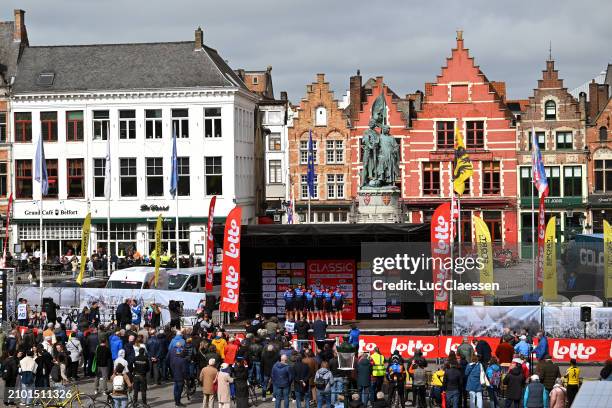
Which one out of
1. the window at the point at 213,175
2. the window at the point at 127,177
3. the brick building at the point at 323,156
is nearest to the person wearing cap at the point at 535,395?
the window at the point at 213,175

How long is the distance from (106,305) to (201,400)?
12843mm

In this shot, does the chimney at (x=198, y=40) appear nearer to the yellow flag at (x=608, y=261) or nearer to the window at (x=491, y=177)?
the window at (x=491, y=177)

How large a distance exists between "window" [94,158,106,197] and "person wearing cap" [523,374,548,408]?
145 ft

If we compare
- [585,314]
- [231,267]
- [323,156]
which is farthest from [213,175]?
[585,314]

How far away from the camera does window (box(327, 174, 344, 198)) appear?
74000mm

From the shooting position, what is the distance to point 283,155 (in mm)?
77000

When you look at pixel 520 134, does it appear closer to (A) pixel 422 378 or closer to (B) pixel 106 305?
(B) pixel 106 305

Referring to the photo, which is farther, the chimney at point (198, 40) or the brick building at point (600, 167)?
the brick building at point (600, 167)

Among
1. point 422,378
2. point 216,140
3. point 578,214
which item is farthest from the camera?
point 578,214

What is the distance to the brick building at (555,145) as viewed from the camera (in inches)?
2753

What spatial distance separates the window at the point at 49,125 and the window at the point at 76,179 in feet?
5.05

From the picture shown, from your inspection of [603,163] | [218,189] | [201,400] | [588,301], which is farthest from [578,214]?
[201,400]

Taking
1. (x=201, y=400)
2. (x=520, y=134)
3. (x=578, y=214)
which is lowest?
(x=201, y=400)

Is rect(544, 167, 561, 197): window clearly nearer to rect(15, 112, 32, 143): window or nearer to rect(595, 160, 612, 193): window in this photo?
rect(595, 160, 612, 193): window
